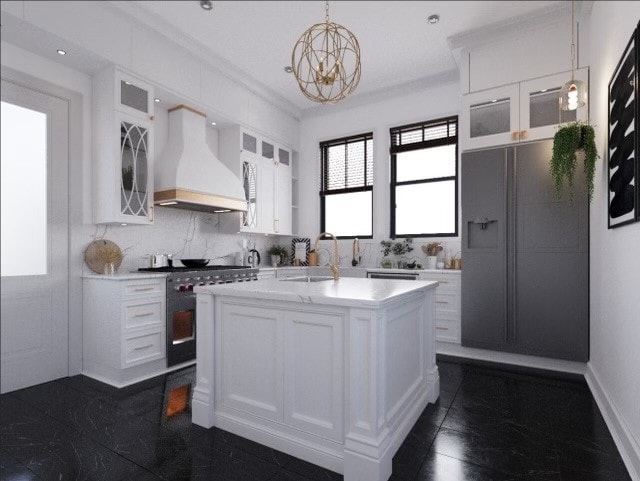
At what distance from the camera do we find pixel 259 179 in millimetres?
4727

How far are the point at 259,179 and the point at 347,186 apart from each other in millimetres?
1271

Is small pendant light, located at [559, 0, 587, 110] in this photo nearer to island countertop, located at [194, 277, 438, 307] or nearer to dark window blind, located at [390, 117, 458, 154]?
island countertop, located at [194, 277, 438, 307]

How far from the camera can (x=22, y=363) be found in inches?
109

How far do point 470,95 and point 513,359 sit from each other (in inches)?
101

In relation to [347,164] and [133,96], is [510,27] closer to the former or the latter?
[347,164]

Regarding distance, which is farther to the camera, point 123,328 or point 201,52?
point 201,52

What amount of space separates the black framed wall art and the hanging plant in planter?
0.30 metres

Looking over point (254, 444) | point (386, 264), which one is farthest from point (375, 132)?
point (254, 444)

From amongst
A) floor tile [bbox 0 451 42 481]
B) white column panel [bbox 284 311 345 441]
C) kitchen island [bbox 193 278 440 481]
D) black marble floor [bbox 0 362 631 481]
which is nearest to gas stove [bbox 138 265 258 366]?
black marble floor [bbox 0 362 631 481]

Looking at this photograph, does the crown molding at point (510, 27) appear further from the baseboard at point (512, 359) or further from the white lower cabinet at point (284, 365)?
the white lower cabinet at point (284, 365)

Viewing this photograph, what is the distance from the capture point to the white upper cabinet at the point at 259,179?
4.47 metres

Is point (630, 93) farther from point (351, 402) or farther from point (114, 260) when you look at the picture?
point (114, 260)

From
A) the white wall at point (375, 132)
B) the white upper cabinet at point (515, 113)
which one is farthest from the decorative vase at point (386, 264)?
the white upper cabinet at point (515, 113)

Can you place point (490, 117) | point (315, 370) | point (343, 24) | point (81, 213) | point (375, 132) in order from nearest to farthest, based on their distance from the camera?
point (315, 370) → point (81, 213) → point (343, 24) → point (490, 117) → point (375, 132)
